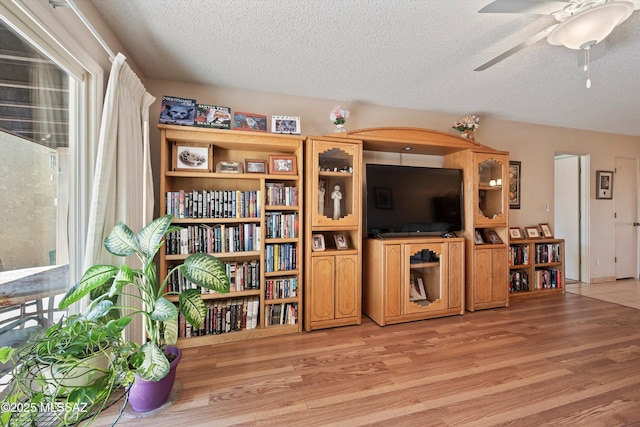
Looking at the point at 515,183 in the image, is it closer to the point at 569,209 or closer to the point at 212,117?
the point at 569,209

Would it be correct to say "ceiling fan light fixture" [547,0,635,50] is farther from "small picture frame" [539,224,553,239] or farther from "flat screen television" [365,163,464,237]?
"small picture frame" [539,224,553,239]

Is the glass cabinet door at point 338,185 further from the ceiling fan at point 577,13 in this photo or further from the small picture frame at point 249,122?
the ceiling fan at point 577,13

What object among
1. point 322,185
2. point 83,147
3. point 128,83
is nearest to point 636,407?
point 322,185

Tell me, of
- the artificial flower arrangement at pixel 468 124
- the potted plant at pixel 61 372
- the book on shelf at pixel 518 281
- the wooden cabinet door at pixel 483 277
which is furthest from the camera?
the book on shelf at pixel 518 281

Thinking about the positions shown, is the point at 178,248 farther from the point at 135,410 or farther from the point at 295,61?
the point at 295,61

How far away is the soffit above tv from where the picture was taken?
2.44 meters

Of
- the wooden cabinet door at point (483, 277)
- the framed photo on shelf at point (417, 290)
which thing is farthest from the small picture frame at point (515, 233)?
the framed photo on shelf at point (417, 290)

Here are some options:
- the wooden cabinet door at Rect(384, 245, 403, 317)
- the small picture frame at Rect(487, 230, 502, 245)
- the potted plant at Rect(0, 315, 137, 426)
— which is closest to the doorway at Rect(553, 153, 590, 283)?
the small picture frame at Rect(487, 230, 502, 245)

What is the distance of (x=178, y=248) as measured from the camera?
6.80ft

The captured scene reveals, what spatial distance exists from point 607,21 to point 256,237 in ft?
8.46

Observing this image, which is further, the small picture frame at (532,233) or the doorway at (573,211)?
the doorway at (573,211)

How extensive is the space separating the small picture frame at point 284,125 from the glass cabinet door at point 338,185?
0.29 metres

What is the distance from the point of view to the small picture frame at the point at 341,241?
2.46 metres

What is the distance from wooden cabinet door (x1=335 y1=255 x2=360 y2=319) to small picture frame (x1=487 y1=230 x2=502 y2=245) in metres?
1.70
